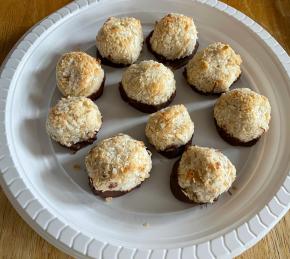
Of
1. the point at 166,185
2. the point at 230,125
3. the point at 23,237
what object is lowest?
the point at 23,237

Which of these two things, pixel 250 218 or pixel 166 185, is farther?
pixel 166 185

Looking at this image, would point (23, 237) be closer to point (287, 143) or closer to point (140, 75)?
point (140, 75)

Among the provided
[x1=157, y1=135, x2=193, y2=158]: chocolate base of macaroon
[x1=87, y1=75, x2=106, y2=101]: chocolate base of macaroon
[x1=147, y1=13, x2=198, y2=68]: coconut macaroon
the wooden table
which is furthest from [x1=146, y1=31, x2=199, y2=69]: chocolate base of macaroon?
the wooden table

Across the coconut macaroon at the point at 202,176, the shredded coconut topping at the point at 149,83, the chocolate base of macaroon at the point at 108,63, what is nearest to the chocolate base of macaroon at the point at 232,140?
the coconut macaroon at the point at 202,176

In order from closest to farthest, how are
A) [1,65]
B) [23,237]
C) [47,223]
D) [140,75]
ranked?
[47,223] → [23,237] → [140,75] → [1,65]

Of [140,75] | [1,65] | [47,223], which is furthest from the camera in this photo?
[1,65]

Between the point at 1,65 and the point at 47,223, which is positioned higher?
the point at 1,65

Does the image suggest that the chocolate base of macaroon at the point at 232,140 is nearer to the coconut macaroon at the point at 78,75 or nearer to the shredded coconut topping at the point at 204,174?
the shredded coconut topping at the point at 204,174

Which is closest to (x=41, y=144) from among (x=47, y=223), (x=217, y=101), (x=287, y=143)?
(x=47, y=223)
